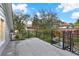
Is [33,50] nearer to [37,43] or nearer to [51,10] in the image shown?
[37,43]

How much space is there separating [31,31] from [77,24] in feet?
4.91

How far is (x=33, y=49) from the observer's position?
575 cm

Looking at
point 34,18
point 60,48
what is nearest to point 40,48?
point 60,48

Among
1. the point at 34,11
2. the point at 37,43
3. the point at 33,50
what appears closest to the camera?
the point at 33,50

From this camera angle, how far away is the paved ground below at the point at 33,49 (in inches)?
205

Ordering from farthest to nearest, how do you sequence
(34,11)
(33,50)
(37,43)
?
(34,11)
(37,43)
(33,50)

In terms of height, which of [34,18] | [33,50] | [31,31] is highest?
[34,18]

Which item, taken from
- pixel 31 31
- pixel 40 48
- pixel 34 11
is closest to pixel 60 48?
pixel 40 48

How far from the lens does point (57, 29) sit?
20.4 ft

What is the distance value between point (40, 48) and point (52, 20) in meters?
0.94

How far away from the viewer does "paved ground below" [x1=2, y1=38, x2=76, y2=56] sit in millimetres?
5215

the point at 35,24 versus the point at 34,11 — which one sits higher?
the point at 34,11

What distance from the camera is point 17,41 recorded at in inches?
263

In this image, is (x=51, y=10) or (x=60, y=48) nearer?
(x=60, y=48)
